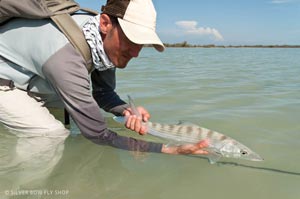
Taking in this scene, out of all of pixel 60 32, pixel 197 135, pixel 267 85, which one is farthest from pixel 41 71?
pixel 267 85

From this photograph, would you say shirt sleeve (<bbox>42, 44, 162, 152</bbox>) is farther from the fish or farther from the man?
the fish

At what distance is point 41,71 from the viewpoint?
10.3 feet

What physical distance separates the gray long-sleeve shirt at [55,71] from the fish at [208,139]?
1.30 ft

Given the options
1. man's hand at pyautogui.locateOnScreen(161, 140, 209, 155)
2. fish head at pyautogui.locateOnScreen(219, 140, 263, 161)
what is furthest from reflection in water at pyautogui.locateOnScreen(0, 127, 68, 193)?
fish head at pyautogui.locateOnScreen(219, 140, 263, 161)

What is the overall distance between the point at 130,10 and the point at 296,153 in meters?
2.22

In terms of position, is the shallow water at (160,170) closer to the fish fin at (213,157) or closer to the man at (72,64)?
the fish fin at (213,157)

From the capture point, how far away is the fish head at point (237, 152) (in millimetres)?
3543

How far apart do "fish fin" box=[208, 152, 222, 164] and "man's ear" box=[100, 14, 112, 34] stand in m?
1.43

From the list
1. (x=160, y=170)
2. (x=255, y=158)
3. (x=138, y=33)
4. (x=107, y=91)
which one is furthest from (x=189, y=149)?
(x=107, y=91)

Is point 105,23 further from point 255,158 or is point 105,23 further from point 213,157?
point 255,158

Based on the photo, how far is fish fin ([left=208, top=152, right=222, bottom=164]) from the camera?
349 cm

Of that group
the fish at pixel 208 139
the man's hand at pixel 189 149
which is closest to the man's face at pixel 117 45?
the fish at pixel 208 139

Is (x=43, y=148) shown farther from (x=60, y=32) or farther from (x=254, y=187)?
(x=254, y=187)

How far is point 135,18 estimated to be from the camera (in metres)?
2.99
